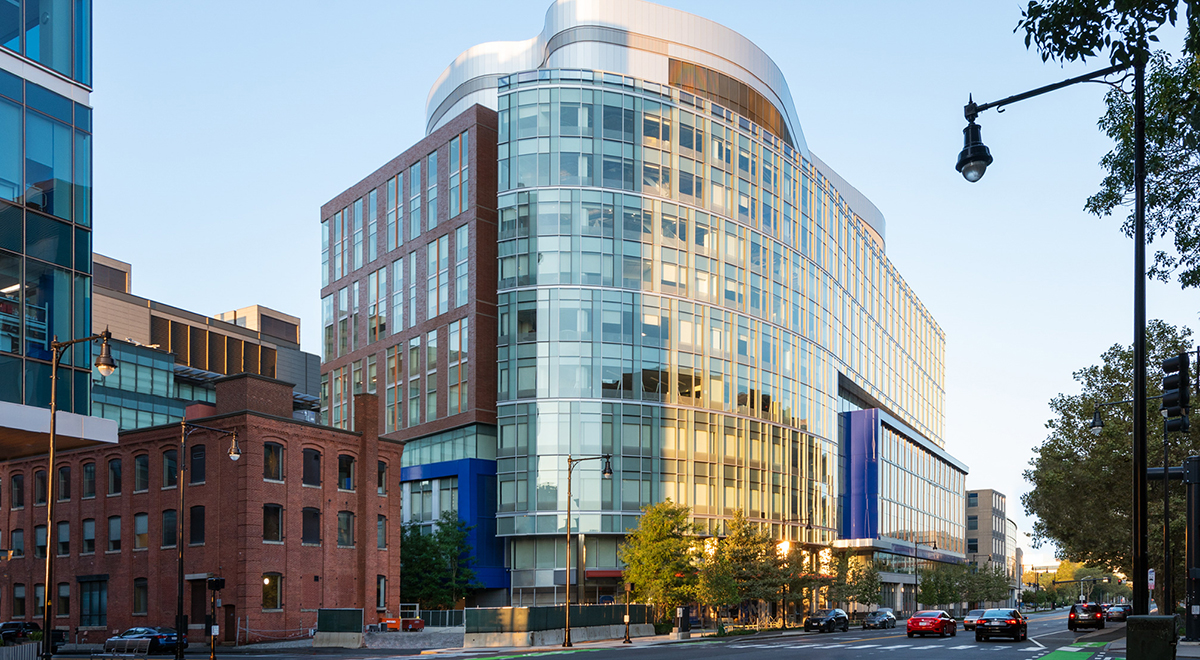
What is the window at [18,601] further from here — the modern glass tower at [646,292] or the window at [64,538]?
the modern glass tower at [646,292]

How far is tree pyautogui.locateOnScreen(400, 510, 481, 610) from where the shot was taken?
73.1 metres

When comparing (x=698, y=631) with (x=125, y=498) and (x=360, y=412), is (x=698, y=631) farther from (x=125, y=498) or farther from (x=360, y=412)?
(x=125, y=498)

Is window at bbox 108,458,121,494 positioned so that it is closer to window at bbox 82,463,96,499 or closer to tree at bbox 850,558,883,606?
window at bbox 82,463,96,499

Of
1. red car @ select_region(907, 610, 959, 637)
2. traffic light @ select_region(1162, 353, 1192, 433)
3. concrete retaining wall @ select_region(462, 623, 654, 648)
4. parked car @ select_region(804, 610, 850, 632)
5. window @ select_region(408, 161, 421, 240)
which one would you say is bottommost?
parked car @ select_region(804, 610, 850, 632)

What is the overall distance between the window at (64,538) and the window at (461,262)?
97.6ft

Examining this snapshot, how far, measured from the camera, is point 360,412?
64875 millimetres

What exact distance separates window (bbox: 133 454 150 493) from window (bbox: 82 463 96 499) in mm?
4162

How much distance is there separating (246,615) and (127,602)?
426 inches

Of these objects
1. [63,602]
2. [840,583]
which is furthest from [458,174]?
[840,583]

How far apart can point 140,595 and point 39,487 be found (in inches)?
489

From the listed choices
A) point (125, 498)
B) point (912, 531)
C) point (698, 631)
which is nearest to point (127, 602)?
point (125, 498)

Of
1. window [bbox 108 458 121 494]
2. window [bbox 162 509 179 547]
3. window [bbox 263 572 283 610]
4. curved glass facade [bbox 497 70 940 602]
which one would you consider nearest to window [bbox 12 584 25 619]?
window [bbox 108 458 121 494]

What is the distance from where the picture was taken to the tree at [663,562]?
66500 millimetres

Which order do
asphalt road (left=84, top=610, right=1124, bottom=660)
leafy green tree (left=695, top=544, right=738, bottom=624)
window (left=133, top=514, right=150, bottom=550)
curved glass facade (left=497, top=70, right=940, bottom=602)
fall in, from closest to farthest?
1. asphalt road (left=84, top=610, right=1124, bottom=660)
2. window (left=133, top=514, right=150, bottom=550)
3. leafy green tree (left=695, top=544, right=738, bottom=624)
4. curved glass facade (left=497, top=70, right=940, bottom=602)
